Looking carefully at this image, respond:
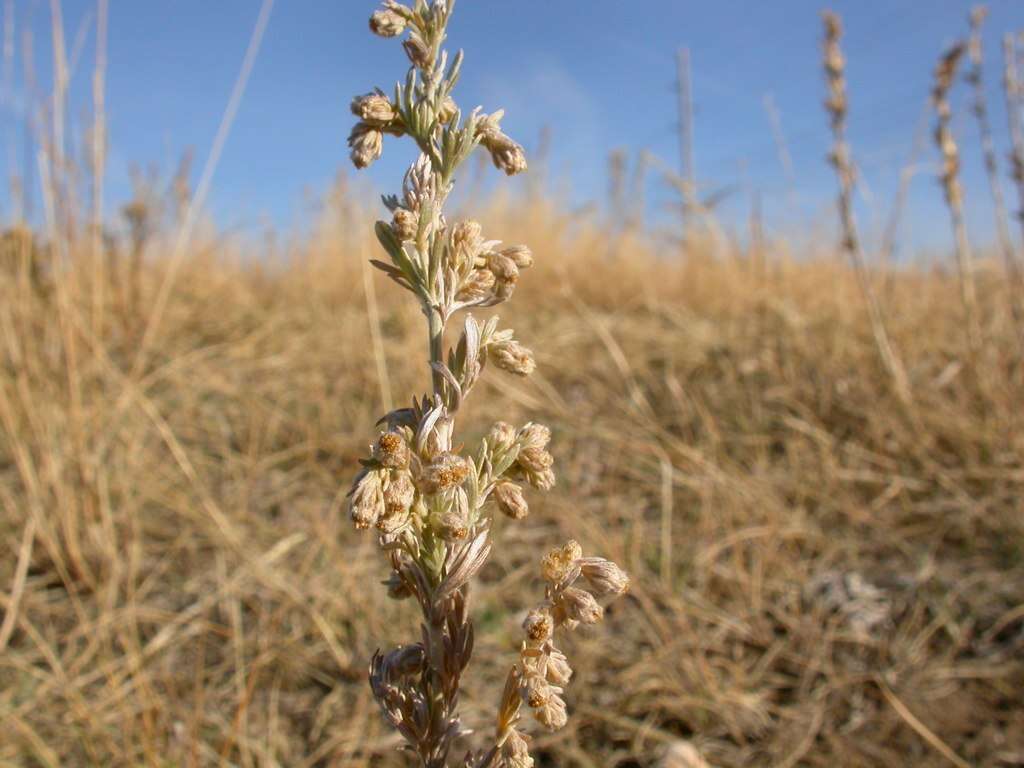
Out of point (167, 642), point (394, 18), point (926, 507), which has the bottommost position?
point (167, 642)

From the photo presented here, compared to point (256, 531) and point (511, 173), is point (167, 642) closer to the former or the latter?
point (256, 531)

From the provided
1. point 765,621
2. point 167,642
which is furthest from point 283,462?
point 765,621

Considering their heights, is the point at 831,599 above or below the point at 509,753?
below

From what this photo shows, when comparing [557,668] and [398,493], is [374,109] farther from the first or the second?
[557,668]

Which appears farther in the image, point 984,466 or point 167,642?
point 984,466

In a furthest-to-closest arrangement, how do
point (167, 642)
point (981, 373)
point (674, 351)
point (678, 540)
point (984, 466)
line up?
1. point (674, 351)
2. point (981, 373)
3. point (984, 466)
4. point (678, 540)
5. point (167, 642)

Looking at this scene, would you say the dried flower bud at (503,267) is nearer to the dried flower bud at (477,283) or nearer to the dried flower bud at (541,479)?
the dried flower bud at (477,283)

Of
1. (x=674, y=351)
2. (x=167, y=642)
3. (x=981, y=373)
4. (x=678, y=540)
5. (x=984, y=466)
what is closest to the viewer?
(x=167, y=642)

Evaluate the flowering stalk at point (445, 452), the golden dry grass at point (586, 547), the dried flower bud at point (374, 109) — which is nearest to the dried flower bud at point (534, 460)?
the flowering stalk at point (445, 452)
